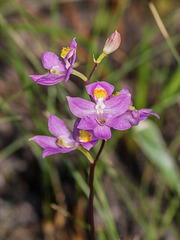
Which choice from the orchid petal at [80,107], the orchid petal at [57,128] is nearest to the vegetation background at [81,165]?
the orchid petal at [57,128]

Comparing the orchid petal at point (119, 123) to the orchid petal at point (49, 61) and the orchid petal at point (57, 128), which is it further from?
the orchid petal at point (49, 61)

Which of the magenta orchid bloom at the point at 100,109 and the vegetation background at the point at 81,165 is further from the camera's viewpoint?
the vegetation background at the point at 81,165

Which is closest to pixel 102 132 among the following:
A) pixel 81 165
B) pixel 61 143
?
pixel 61 143

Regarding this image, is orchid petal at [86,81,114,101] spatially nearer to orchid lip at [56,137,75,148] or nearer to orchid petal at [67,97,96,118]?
orchid petal at [67,97,96,118]

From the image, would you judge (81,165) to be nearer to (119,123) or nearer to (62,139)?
(62,139)

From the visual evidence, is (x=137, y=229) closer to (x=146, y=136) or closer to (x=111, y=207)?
(x=111, y=207)

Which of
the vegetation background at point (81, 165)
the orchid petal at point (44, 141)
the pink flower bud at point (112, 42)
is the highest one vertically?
the pink flower bud at point (112, 42)

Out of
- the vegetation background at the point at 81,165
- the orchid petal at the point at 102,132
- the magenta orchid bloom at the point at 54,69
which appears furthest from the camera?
the vegetation background at the point at 81,165
